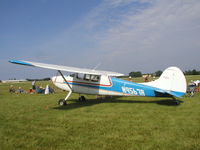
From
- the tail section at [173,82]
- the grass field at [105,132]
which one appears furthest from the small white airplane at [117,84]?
the grass field at [105,132]

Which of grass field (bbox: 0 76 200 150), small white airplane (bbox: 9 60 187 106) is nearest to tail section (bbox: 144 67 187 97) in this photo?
small white airplane (bbox: 9 60 187 106)

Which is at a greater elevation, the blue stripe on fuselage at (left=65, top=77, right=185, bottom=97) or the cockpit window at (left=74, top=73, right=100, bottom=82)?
the cockpit window at (left=74, top=73, right=100, bottom=82)

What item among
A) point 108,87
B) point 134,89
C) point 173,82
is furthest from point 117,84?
point 173,82

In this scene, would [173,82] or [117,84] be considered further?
[117,84]

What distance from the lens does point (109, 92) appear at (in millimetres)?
8945

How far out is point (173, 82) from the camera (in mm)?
7742

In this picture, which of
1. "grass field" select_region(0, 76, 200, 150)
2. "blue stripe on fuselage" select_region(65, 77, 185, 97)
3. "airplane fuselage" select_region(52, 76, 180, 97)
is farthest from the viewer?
"airplane fuselage" select_region(52, 76, 180, 97)

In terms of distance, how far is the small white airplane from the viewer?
7627 mm

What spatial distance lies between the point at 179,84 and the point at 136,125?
3.94 m

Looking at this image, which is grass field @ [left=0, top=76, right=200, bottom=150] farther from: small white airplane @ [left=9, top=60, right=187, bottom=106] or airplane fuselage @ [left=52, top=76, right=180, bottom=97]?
airplane fuselage @ [left=52, top=76, right=180, bottom=97]

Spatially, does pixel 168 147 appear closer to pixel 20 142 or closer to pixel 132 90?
pixel 20 142

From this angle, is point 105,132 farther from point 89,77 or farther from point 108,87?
point 89,77

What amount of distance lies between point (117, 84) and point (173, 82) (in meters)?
2.78

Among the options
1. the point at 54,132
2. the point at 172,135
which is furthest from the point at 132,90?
the point at 54,132
